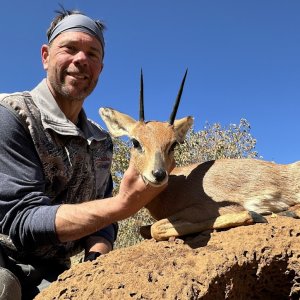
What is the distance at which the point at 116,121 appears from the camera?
550 centimetres

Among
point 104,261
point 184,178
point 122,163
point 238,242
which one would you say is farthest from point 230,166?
point 122,163

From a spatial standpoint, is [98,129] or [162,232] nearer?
[162,232]

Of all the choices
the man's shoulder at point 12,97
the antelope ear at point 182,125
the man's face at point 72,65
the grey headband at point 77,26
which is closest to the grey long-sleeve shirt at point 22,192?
the man's shoulder at point 12,97

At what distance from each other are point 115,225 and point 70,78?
168 cm

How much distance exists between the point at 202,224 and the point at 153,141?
3.60 feet

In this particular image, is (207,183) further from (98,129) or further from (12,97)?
(12,97)

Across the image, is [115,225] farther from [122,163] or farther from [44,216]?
[122,163]

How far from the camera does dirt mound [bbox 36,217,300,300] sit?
Answer: 9.64 ft

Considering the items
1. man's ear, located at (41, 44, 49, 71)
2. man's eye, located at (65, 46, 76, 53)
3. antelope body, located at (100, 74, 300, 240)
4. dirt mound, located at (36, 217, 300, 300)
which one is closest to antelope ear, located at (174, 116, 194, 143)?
antelope body, located at (100, 74, 300, 240)

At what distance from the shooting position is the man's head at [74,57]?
4.64 meters

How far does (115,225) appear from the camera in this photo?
506 centimetres

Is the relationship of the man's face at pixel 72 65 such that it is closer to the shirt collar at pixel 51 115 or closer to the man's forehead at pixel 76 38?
the man's forehead at pixel 76 38

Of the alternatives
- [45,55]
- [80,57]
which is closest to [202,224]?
[80,57]

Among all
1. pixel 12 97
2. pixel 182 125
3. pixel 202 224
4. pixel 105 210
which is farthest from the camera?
pixel 182 125
